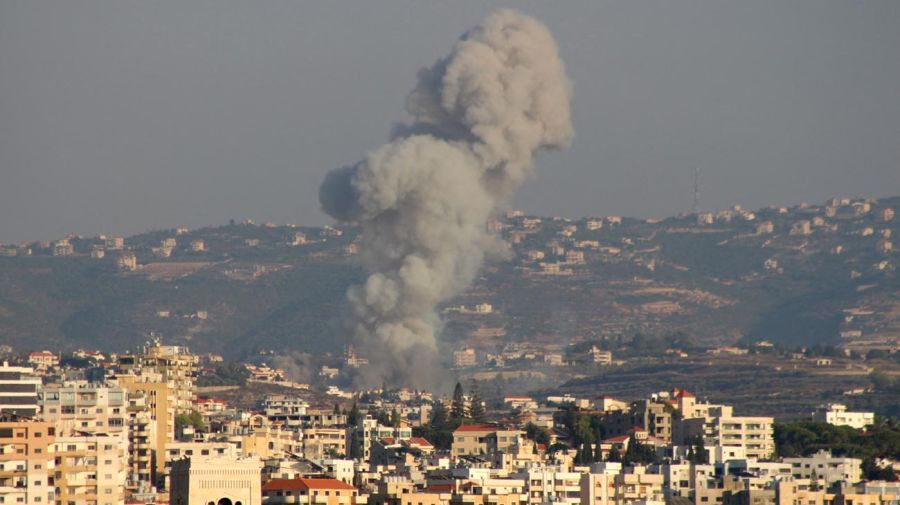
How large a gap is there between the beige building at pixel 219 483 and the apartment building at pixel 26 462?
9.10 ft

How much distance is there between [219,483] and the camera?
5641 cm

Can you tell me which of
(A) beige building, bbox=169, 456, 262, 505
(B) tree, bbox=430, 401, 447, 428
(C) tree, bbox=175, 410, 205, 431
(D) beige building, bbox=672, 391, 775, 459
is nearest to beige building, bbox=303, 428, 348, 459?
(C) tree, bbox=175, 410, 205, 431

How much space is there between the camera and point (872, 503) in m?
67.9

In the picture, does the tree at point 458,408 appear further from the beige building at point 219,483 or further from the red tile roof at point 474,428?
the beige building at point 219,483

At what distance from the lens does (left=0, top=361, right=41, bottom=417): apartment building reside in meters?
68.6

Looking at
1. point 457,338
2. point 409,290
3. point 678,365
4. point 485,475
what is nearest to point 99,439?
point 485,475

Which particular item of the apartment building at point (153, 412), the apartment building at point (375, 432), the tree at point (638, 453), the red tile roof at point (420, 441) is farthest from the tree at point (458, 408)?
the tree at point (638, 453)

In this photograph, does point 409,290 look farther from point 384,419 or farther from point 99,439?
point 99,439

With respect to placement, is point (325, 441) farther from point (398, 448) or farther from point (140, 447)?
point (140, 447)

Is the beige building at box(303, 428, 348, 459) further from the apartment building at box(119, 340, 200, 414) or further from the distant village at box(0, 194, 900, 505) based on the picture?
the apartment building at box(119, 340, 200, 414)

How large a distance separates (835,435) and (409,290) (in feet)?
77.5

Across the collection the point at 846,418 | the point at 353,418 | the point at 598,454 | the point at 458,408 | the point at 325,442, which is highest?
the point at 458,408

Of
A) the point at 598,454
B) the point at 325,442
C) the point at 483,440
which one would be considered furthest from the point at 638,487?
the point at 325,442

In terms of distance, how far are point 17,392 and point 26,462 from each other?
1766cm
